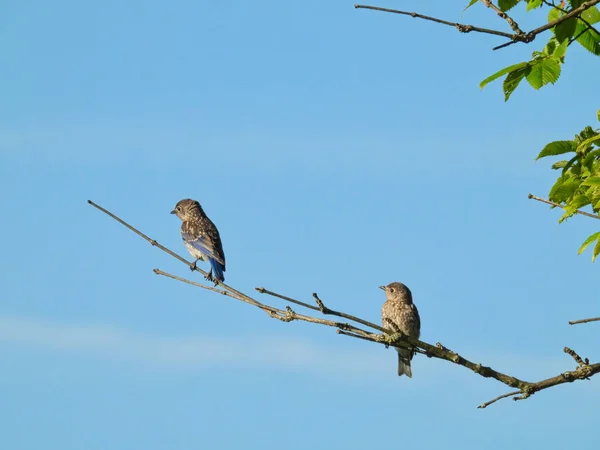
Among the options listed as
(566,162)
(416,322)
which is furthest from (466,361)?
(416,322)

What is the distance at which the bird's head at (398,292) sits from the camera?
13.0m

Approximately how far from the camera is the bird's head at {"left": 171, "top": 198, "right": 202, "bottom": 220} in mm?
16172

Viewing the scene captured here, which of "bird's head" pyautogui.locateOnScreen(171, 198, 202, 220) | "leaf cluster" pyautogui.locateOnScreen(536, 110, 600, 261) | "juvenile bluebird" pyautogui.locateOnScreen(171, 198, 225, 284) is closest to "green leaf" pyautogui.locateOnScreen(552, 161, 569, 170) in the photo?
"leaf cluster" pyautogui.locateOnScreen(536, 110, 600, 261)

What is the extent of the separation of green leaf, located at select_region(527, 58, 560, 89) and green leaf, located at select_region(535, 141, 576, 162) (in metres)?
0.43

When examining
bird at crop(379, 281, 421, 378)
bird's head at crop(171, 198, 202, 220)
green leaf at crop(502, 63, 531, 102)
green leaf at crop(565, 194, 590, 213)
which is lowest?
green leaf at crop(565, 194, 590, 213)

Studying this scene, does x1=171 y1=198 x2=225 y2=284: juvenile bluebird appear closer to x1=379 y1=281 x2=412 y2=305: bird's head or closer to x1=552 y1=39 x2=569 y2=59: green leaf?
x1=379 y1=281 x2=412 y2=305: bird's head

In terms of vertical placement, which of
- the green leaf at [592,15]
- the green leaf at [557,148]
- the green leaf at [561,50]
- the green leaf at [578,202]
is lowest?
the green leaf at [578,202]

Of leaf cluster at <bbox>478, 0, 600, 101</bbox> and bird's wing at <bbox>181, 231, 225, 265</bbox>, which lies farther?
bird's wing at <bbox>181, 231, 225, 265</bbox>

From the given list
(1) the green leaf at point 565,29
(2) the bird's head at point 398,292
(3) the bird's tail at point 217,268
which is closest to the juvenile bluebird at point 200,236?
(3) the bird's tail at point 217,268

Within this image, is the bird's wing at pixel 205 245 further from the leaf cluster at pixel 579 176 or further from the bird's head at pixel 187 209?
the leaf cluster at pixel 579 176

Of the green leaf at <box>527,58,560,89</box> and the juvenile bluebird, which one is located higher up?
the juvenile bluebird

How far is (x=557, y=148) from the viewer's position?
5766 millimetres

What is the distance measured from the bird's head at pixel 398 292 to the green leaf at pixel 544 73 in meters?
7.66

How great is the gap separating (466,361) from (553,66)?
2.02m
